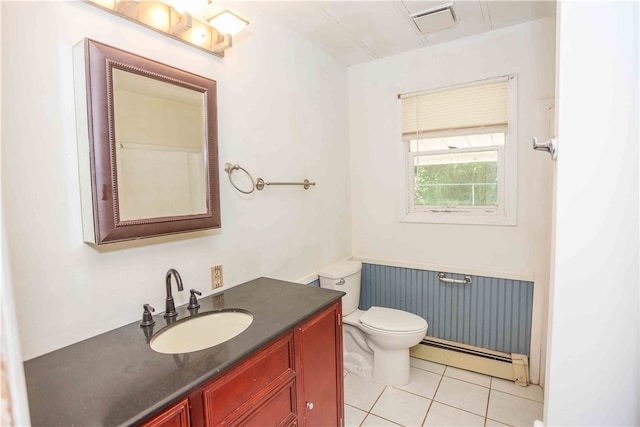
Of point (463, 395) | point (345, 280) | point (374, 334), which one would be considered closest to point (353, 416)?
point (374, 334)

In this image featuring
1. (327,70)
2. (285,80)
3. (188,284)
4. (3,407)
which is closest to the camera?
(3,407)

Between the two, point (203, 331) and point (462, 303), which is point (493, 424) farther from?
point (203, 331)

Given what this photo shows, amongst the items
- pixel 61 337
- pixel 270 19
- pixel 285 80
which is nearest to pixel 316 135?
pixel 285 80

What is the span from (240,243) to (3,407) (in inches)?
57.5

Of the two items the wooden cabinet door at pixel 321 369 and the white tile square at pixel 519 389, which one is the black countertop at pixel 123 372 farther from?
the white tile square at pixel 519 389

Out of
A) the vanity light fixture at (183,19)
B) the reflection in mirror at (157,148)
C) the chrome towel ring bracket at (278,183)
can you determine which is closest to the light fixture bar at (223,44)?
the vanity light fixture at (183,19)

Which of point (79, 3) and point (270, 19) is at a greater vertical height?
point (270, 19)

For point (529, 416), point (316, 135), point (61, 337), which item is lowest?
point (529, 416)

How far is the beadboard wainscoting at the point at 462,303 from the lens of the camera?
2.31 meters

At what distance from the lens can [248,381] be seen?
1116mm

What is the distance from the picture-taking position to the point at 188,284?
154 centimetres

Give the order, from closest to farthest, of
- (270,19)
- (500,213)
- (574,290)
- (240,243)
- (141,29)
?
(574,290) → (141,29) → (240,243) → (270,19) → (500,213)

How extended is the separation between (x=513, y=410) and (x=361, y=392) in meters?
0.91

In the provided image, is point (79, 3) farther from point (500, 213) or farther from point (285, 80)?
point (500, 213)
